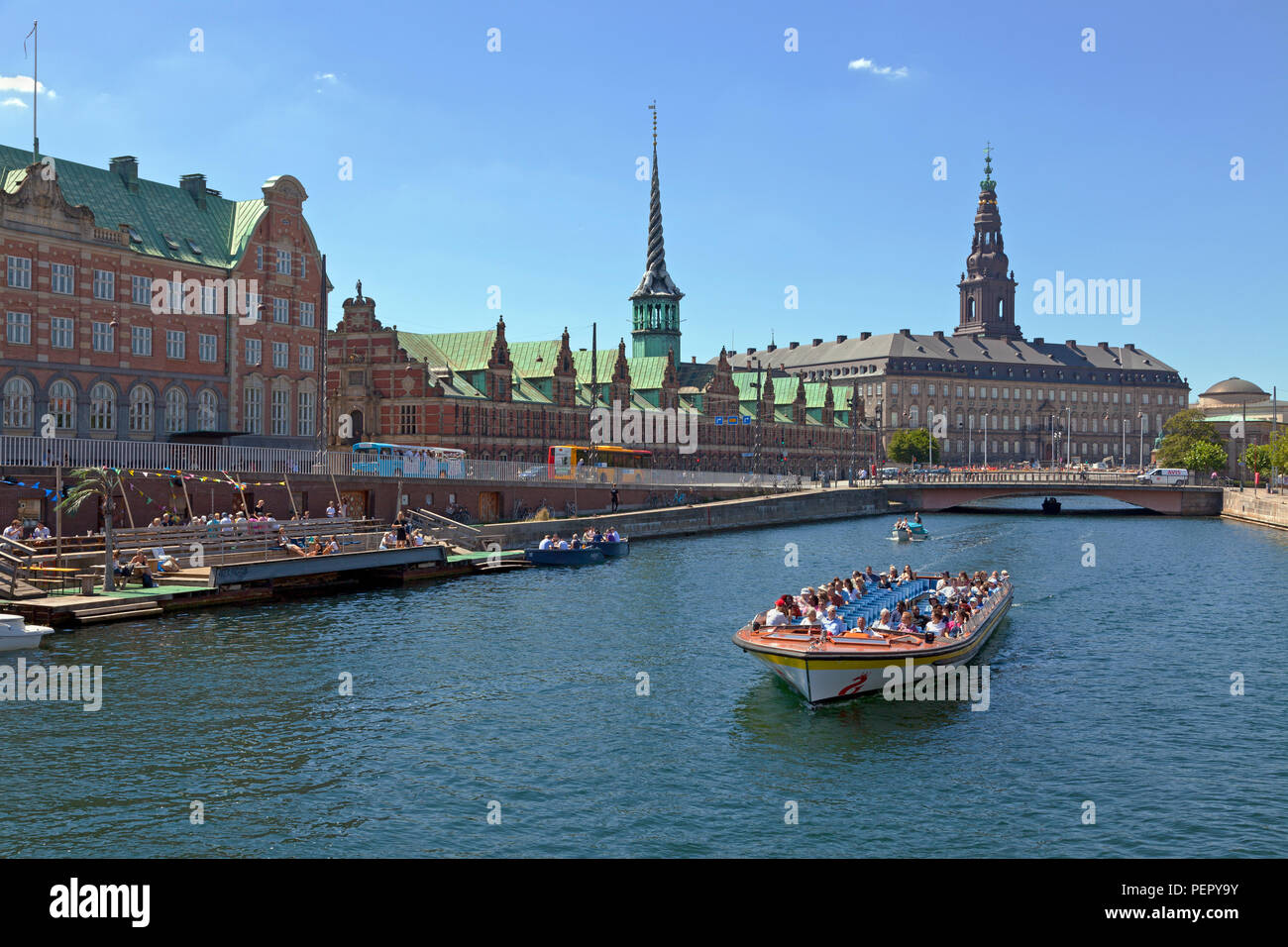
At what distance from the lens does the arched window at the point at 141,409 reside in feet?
231

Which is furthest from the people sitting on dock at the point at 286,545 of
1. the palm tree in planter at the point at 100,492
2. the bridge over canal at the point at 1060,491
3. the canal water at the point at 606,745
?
the bridge over canal at the point at 1060,491

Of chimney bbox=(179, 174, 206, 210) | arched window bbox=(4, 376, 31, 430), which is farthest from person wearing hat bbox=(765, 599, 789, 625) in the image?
chimney bbox=(179, 174, 206, 210)

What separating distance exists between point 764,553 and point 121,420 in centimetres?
4511

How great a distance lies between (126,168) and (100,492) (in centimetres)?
3630

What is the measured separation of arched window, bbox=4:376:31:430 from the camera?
207ft

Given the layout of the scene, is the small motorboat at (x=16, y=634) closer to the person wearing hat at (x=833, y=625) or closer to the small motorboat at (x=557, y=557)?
the person wearing hat at (x=833, y=625)

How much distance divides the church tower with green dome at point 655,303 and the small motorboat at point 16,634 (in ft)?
447

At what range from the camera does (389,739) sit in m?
29.1

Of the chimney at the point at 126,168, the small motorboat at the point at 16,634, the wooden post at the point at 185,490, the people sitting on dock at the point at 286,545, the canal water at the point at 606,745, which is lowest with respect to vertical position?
the canal water at the point at 606,745

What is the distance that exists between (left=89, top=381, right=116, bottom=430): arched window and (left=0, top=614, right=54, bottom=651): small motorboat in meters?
33.0

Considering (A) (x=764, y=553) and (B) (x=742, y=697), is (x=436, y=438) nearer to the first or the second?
(A) (x=764, y=553)

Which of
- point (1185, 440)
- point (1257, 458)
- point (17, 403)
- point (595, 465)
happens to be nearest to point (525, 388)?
point (595, 465)

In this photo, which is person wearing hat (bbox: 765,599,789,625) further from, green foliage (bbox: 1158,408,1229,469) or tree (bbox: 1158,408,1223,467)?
tree (bbox: 1158,408,1223,467)
